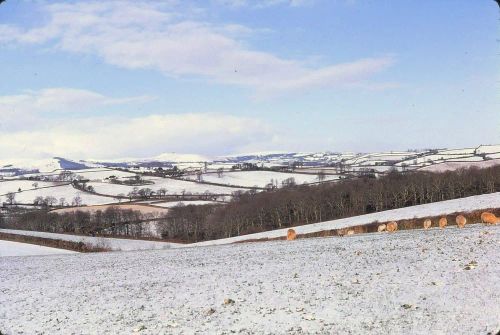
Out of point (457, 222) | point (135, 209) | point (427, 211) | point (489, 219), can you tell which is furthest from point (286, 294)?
point (135, 209)

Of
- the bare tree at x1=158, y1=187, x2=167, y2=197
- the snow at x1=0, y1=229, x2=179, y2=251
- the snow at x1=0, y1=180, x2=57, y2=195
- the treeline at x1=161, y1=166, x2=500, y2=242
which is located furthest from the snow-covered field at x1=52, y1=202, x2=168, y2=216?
the snow at x1=0, y1=180, x2=57, y2=195

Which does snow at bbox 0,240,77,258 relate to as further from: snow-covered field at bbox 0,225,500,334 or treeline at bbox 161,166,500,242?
treeline at bbox 161,166,500,242

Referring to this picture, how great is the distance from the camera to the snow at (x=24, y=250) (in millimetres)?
54125

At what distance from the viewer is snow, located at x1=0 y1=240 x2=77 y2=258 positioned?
5412 cm

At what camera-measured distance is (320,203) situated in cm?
10869

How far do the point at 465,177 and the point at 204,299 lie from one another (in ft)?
319

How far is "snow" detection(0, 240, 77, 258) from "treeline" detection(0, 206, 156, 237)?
49807mm

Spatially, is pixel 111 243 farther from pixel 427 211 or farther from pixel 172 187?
pixel 172 187

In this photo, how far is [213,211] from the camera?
116 m

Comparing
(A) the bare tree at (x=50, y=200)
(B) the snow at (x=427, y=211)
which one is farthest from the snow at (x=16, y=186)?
(B) the snow at (x=427, y=211)

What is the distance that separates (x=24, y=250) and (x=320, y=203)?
67599mm

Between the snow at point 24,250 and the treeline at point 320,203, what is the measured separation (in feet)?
134

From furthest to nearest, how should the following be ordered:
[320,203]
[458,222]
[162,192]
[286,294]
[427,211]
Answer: [162,192]
[320,203]
[427,211]
[458,222]
[286,294]

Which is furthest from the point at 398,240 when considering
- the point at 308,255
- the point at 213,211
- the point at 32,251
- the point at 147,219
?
the point at 147,219
